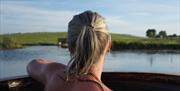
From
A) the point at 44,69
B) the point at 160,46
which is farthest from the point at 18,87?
the point at 160,46

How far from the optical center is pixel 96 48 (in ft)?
6.56

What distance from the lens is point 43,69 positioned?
2.42m

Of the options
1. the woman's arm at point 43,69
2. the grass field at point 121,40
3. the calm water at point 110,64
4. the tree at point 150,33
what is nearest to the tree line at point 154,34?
the tree at point 150,33

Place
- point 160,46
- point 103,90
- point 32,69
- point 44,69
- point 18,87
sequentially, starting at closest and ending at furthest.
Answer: point 103,90 → point 44,69 → point 32,69 → point 18,87 → point 160,46

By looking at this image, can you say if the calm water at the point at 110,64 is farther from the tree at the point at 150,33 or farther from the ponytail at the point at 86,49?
the tree at the point at 150,33

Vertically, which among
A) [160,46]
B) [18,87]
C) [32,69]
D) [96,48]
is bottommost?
[160,46]

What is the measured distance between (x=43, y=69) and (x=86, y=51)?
48 cm

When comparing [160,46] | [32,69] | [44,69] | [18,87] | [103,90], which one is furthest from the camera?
[160,46]

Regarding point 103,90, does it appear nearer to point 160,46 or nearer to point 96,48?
point 96,48

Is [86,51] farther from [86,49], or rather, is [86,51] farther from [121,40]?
[121,40]

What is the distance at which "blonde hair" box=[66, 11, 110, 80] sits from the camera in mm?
1997

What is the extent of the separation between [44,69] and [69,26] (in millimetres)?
437

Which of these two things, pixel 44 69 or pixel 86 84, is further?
pixel 44 69

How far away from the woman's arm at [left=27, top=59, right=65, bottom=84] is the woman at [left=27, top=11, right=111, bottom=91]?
0.58 ft
